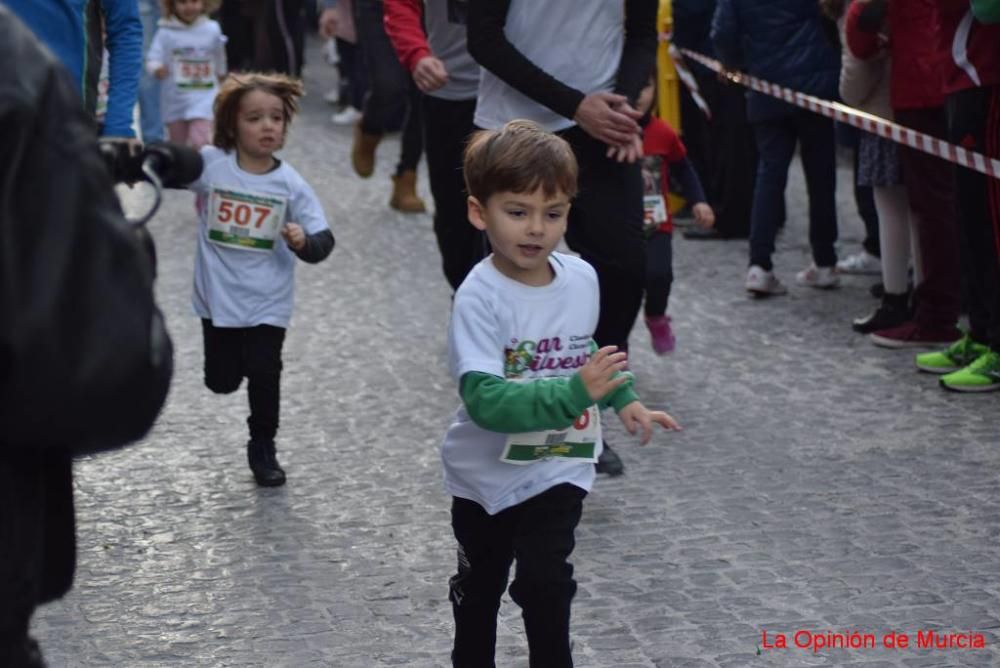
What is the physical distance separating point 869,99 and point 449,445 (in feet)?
16.0

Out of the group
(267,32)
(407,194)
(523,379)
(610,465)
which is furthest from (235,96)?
(267,32)

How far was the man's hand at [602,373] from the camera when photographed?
3545 mm

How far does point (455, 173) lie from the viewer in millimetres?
7031

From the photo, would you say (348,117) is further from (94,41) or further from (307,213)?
(94,41)

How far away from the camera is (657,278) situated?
756cm

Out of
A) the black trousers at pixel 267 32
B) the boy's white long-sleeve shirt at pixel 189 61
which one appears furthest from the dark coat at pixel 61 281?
the black trousers at pixel 267 32

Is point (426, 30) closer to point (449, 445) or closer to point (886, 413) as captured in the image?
point (886, 413)

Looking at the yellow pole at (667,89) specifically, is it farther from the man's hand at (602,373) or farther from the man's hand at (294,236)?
the man's hand at (602,373)

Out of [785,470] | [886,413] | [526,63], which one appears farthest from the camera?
[886,413]

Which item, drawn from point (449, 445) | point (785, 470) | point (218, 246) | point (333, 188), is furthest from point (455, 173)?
point (333, 188)

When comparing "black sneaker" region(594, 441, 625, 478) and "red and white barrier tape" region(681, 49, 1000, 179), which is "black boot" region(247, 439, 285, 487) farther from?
"red and white barrier tape" region(681, 49, 1000, 179)

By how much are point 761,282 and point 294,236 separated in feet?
12.4

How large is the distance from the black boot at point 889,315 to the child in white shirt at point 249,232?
10.3 feet

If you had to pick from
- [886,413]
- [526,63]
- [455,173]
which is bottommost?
[886,413]
